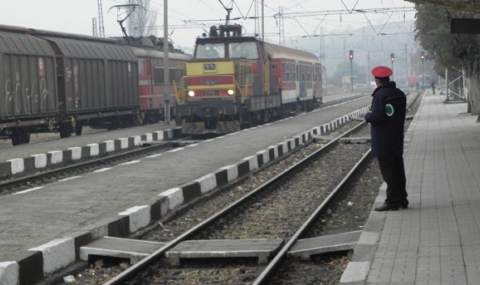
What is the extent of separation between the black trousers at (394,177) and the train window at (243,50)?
71.5ft

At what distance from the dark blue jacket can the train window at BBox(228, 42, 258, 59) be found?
21904 millimetres

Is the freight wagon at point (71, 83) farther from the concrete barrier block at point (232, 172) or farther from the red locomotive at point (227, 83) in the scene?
the concrete barrier block at point (232, 172)

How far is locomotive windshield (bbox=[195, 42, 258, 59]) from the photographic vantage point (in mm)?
32875

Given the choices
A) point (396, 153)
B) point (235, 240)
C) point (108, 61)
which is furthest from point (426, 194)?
point (108, 61)

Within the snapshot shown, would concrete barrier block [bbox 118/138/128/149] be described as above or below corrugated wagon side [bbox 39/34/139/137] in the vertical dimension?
below

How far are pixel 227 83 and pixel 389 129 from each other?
20093 millimetres

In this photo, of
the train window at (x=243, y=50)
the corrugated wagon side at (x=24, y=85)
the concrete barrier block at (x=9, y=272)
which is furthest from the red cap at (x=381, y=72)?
the train window at (x=243, y=50)

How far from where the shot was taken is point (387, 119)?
1132 cm

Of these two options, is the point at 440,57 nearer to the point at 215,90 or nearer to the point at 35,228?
the point at 215,90

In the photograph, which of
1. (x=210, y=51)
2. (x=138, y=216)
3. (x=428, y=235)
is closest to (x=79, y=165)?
(x=138, y=216)

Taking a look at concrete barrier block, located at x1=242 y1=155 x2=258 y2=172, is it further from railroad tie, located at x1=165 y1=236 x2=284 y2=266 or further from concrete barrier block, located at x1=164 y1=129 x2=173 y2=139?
concrete barrier block, located at x1=164 y1=129 x2=173 y2=139

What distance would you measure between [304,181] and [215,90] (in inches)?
527

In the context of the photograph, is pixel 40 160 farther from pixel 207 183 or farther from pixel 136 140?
pixel 136 140

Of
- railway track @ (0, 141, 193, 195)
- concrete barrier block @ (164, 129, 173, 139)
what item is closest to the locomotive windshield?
concrete barrier block @ (164, 129, 173, 139)
